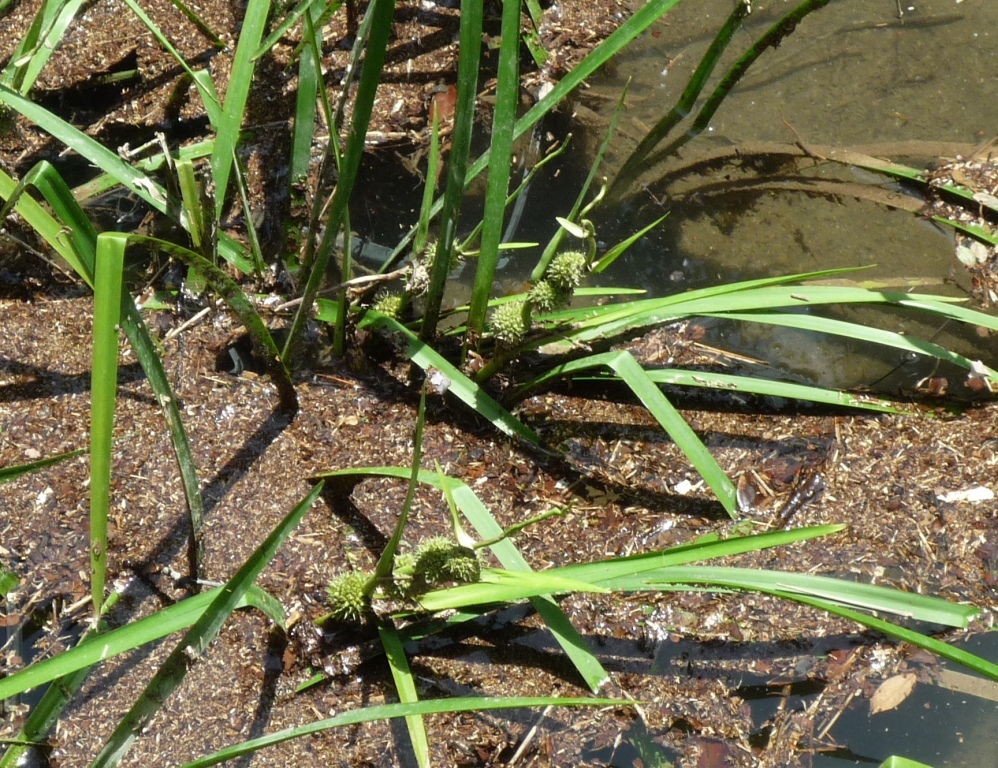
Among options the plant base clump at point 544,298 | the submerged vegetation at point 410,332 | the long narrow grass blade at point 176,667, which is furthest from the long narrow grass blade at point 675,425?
the long narrow grass blade at point 176,667

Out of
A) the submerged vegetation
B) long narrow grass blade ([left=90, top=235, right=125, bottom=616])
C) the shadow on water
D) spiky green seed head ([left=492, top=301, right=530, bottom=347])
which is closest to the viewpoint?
long narrow grass blade ([left=90, top=235, right=125, bottom=616])

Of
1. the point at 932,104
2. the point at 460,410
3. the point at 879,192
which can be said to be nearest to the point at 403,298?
the point at 460,410

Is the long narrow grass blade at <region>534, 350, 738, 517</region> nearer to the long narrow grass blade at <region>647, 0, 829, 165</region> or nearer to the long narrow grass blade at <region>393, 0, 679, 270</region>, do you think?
the long narrow grass blade at <region>393, 0, 679, 270</region>

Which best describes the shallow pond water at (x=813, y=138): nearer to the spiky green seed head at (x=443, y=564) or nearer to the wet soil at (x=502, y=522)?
the wet soil at (x=502, y=522)

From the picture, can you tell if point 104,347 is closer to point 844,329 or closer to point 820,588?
point 820,588

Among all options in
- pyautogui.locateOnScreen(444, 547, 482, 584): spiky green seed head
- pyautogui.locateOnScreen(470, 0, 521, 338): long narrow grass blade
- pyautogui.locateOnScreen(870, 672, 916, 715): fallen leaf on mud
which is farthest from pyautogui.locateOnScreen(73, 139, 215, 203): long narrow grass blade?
pyautogui.locateOnScreen(870, 672, 916, 715): fallen leaf on mud

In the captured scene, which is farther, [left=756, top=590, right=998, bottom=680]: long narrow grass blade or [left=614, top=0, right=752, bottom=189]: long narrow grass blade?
[left=614, top=0, right=752, bottom=189]: long narrow grass blade

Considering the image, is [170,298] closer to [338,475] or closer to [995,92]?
[338,475]
